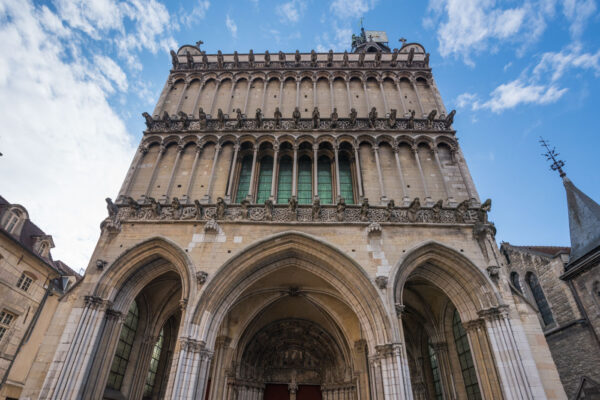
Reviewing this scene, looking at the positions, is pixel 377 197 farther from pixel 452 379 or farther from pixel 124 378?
pixel 124 378

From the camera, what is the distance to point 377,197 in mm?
10422

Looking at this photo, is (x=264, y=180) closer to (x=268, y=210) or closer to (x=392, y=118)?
(x=268, y=210)

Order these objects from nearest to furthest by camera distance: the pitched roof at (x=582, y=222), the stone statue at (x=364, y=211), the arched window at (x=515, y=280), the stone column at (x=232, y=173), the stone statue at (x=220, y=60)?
the stone statue at (x=364, y=211)
the stone column at (x=232, y=173)
the pitched roof at (x=582, y=222)
the stone statue at (x=220, y=60)
the arched window at (x=515, y=280)

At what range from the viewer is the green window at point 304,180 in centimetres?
1129

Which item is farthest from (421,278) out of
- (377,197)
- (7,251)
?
(7,251)

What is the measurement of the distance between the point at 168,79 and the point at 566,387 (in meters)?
20.4

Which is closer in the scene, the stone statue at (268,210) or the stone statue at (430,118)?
the stone statue at (268,210)

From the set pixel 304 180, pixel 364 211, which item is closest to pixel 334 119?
pixel 304 180

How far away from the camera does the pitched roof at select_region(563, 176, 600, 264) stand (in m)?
12.3

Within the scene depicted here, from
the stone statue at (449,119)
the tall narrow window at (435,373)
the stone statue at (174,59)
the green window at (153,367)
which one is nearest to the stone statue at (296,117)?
the stone statue at (449,119)

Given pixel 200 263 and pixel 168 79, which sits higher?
pixel 168 79

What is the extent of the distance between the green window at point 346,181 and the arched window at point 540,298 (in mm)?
10286

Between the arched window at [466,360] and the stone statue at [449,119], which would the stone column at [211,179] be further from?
the arched window at [466,360]

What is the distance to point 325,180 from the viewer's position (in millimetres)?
11953
